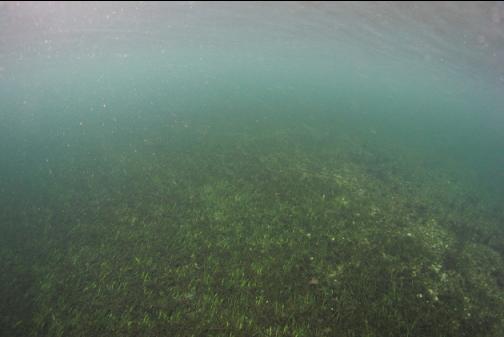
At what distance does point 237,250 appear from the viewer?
886 cm

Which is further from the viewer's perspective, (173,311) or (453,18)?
(453,18)

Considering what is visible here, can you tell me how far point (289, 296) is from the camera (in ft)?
23.7

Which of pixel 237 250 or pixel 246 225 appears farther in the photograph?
pixel 246 225

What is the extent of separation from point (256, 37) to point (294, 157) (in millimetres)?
40619

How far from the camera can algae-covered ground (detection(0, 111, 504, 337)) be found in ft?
21.7

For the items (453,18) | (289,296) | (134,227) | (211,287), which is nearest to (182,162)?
(134,227)

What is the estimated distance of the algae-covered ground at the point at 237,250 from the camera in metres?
6.60

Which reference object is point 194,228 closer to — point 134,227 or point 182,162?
point 134,227

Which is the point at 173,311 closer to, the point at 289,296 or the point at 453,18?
the point at 289,296

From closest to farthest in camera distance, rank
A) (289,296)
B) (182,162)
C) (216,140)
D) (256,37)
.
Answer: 1. (289,296)
2. (182,162)
3. (216,140)
4. (256,37)

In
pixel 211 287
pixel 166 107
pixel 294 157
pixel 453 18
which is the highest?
pixel 453 18

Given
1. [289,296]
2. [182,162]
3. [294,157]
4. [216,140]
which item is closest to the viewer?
[289,296]

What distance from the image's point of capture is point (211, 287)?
744 cm

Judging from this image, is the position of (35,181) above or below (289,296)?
below
